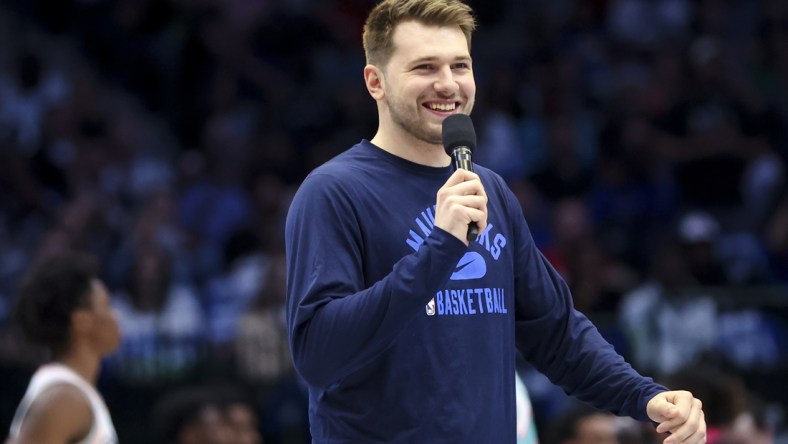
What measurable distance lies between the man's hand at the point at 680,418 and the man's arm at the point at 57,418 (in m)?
2.17

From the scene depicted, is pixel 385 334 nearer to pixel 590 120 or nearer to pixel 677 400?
pixel 677 400

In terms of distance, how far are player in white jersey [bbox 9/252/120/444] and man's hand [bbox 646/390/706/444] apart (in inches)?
85.9

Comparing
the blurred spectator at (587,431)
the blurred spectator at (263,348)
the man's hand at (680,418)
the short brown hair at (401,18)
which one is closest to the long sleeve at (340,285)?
the short brown hair at (401,18)

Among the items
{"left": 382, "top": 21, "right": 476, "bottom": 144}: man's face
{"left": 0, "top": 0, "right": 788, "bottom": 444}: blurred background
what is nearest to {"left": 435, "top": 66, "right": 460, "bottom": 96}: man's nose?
{"left": 382, "top": 21, "right": 476, "bottom": 144}: man's face

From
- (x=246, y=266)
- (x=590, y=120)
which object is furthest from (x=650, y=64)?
(x=246, y=266)

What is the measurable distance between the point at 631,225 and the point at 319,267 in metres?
8.07

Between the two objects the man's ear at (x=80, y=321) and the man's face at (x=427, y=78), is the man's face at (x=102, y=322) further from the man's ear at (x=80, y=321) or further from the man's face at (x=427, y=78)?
the man's face at (x=427, y=78)

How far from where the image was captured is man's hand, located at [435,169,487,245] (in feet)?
11.4

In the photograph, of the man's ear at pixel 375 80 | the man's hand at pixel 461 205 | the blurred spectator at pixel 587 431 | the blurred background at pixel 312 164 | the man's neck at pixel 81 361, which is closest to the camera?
the man's hand at pixel 461 205

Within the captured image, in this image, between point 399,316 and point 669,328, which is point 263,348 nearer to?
point 669,328

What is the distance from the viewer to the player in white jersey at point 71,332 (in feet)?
16.9

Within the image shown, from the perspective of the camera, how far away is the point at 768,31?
1295 centimetres

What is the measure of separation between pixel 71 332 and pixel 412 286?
224 centimetres

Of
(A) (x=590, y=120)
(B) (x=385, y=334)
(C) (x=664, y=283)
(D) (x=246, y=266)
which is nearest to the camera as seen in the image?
(B) (x=385, y=334)
